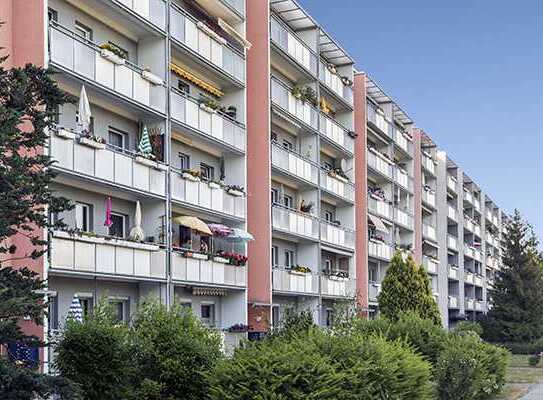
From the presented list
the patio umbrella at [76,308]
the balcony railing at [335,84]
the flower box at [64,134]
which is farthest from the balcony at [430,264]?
the flower box at [64,134]

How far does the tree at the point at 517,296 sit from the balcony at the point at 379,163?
1891 cm

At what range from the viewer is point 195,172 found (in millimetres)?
29844

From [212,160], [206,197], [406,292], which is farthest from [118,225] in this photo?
[406,292]

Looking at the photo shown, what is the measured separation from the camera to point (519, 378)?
38.2 m

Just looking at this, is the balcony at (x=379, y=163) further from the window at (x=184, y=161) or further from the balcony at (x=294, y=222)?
the window at (x=184, y=161)

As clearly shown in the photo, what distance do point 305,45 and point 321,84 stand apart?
3153 millimetres

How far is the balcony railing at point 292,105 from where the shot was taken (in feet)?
123

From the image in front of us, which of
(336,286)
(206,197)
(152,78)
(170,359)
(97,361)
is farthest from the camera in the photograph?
(336,286)

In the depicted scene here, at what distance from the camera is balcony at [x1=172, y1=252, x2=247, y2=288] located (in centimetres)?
2859

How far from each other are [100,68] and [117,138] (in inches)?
149

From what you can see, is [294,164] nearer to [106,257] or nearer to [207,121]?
[207,121]

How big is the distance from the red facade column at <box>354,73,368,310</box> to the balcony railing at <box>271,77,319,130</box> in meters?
8.13

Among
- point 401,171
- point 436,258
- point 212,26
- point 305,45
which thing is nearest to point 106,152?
point 212,26

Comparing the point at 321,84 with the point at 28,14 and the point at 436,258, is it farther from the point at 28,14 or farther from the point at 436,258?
the point at 436,258
